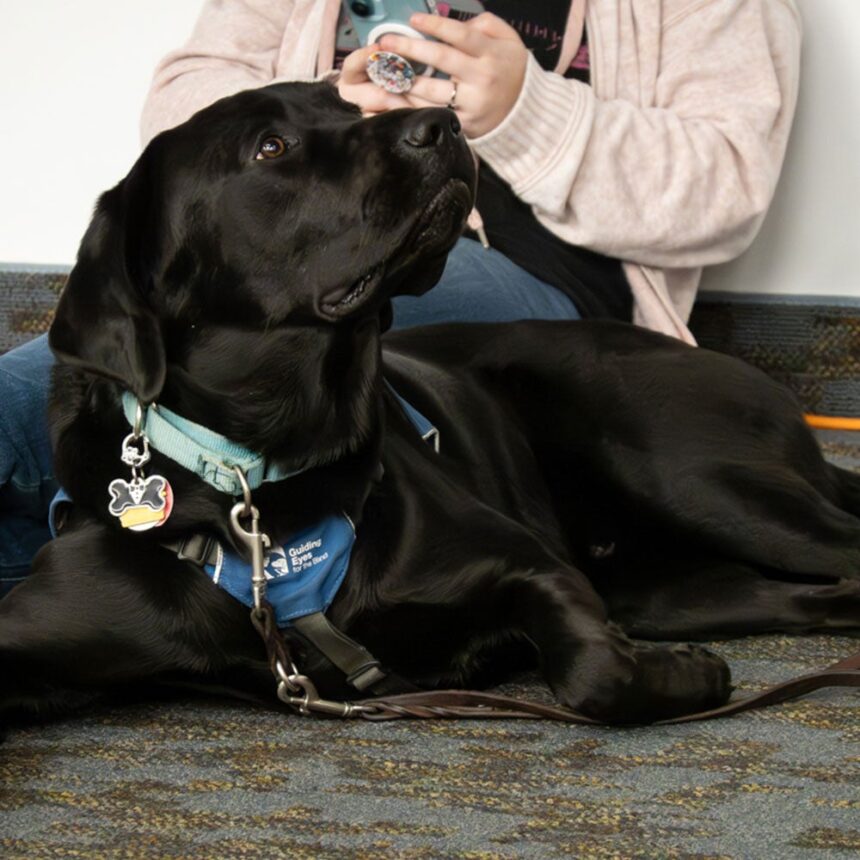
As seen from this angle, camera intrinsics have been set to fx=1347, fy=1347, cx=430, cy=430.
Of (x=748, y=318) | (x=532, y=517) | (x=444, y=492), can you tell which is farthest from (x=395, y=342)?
(x=748, y=318)

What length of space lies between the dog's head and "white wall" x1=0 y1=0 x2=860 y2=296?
5.12 ft

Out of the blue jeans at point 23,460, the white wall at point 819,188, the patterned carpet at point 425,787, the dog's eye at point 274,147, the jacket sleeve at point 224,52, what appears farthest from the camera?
the white wall at point 819,188

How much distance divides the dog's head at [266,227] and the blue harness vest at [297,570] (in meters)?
0.13

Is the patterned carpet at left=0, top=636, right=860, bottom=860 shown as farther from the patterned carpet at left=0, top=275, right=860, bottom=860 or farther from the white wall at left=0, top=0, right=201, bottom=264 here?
the white wall at left=0, top=0, right=201, bottom=264

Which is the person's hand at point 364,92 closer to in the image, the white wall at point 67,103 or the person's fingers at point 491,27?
the person's fingers at point 491,27

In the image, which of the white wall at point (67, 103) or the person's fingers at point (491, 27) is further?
the white wall at point (67, 103)

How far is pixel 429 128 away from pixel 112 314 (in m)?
0.38

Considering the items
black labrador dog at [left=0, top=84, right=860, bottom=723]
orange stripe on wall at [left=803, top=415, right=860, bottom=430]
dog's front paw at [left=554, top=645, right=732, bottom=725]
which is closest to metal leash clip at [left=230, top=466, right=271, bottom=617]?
black labrador dog at [left=0, top=84, right=860, bottom=723]

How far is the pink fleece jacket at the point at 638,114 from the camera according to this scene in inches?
87.0

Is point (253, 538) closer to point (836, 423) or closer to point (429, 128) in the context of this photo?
point (429, 128)

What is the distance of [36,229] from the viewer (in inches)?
128

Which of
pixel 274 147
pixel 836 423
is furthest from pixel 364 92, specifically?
pixel 836 423

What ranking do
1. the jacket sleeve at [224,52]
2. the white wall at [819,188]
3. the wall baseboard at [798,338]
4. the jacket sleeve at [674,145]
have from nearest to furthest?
the jacket sleeve at [674,145], the jacket sleeve at [224,52], the white wall at [819,188], the wall baseboard at [798,338]

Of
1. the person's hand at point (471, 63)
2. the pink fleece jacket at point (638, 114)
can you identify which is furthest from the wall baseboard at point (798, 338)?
the person's hand at point (471, 63)
